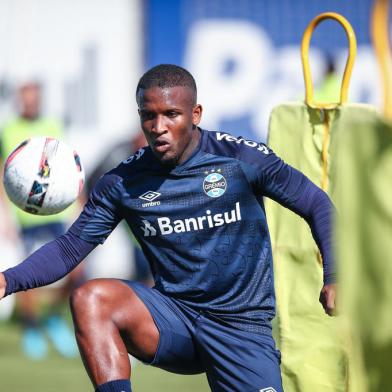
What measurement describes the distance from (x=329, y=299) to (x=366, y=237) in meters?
1.39

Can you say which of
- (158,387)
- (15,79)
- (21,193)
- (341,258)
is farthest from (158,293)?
(15,79)

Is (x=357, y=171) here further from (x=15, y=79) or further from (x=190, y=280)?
(x=15, y=79)

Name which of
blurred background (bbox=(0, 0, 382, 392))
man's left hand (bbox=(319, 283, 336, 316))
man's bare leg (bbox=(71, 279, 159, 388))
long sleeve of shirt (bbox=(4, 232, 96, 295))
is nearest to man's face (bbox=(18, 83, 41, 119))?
blurred background (bbox=(0, 0, 382, 392))

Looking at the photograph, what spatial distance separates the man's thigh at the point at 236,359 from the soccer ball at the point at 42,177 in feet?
2.92

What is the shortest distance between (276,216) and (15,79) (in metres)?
7.58

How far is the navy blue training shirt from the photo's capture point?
15.5 ft

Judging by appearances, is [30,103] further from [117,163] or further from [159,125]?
[159,125]

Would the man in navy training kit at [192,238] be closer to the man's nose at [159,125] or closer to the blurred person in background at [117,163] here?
the man's nose at [159,125]

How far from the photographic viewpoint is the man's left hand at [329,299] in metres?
3.97

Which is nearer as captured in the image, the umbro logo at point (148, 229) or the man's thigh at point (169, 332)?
the man's thigh at point (169, 332)

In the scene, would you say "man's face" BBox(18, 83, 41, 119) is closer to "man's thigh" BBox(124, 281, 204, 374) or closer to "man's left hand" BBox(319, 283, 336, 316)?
"man's thigh" BBox(124, 281, 204, 374)

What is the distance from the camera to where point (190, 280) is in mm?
4773

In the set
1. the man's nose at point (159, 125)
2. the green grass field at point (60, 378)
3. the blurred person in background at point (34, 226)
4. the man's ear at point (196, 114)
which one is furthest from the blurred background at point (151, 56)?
the man's nose at point (159, 125)

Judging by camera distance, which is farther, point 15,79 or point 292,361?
point 15,79
